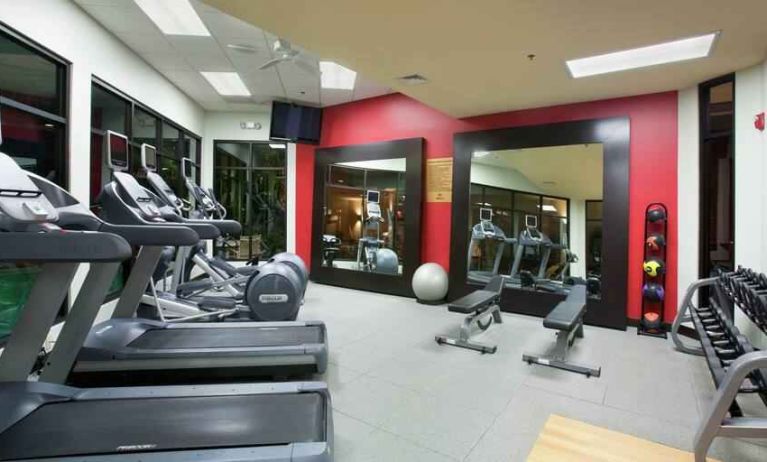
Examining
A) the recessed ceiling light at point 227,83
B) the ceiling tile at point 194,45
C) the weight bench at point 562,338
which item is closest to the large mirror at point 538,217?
the weight bench at point 562,338

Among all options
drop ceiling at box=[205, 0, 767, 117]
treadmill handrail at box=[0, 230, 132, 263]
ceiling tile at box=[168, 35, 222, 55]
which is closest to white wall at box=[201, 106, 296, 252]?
ceiling tile at box=[168, 35, 222, 55]

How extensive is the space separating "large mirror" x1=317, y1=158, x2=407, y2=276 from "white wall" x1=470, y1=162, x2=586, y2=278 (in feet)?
3.97

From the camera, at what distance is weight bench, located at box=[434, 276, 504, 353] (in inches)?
142

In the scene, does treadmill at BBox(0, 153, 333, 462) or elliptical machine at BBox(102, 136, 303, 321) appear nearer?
treadmill at BBox(0, 153, 333, 462)

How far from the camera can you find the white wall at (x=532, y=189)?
5000mm

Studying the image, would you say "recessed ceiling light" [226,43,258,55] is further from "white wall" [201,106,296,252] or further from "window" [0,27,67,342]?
"white wall" [201,106,296,252]

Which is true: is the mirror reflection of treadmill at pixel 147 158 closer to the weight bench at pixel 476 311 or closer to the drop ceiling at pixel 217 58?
the drop ceiling at pixel 217 58

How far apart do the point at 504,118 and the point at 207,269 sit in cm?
426

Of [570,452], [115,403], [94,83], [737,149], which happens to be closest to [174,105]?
[94,83]

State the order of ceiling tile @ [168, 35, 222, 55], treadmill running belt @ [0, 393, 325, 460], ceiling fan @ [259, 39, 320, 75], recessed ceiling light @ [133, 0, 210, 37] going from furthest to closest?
ceiling tile @ [168, 35, 222, 55] → ceiling fan @ [259, 39, 320, 75] → recessed ceiling light @ [133, 0, 210, 37] → treadmill running belt @ [0, 393, 325, 460]

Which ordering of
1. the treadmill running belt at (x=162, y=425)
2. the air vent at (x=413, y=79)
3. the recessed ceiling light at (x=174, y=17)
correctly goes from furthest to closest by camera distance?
the air vent at (x=413, y=79) → the recessed ceiling light at (x=174, y=17) → the treadmill running belt at (x=162, y=425)

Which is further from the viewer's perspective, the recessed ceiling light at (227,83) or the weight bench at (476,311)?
the recessed ceiling light at (227,83)

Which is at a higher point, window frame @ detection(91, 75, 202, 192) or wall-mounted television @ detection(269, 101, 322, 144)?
wall-mounted television @ detection(269, 101, 322, 144)

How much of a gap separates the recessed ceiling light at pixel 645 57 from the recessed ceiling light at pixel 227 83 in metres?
4.63
